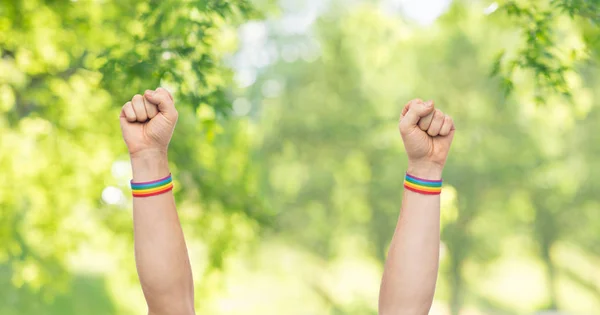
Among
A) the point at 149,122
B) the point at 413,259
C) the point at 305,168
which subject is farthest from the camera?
the point at 305,168

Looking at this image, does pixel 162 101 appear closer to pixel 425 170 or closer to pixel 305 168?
pixel 425 170

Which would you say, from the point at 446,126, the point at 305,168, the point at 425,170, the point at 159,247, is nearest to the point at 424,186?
the point at 425,170

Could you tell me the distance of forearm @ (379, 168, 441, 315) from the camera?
1976mm

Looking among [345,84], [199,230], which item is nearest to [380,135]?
[345,84]

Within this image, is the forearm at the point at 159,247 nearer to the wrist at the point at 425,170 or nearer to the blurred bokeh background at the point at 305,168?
the wrist at the point at 425,170

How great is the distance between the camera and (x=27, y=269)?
8.24 meters

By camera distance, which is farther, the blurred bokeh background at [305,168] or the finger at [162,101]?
the blurred bokeh background at [305,168]

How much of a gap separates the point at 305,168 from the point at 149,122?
55.3ft

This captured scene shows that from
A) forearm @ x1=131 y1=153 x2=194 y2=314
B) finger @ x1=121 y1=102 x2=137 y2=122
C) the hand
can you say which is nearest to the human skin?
the hand

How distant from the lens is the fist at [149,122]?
2057 millimetres

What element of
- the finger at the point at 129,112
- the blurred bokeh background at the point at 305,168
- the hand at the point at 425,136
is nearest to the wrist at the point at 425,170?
the hand at the point at 425,136

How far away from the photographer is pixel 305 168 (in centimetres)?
1891

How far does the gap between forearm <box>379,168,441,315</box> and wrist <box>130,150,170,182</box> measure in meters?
0.73

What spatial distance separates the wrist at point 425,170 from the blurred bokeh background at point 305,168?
3202 mm
